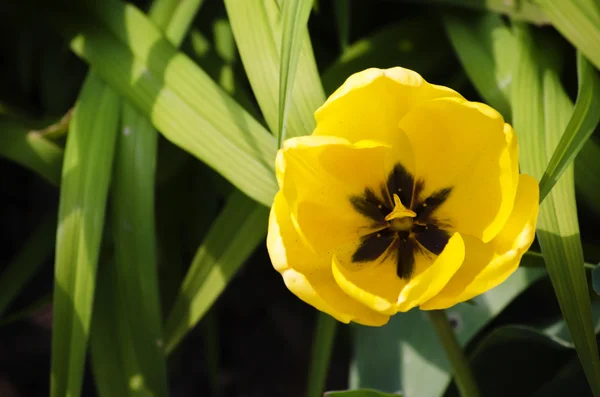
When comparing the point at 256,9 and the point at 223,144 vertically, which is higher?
the point at 256,9

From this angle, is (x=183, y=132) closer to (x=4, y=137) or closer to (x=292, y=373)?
(x=4, y=137)

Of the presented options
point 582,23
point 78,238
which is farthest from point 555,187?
point 78,238

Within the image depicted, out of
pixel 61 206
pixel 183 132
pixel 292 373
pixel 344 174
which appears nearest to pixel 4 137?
pixel 61 206

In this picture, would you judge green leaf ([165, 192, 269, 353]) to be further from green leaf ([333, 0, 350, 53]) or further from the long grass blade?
green leaf ([333, 0, 350, 53])

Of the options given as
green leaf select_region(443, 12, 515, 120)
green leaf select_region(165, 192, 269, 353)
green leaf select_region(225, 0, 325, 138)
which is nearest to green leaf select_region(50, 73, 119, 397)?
green leaf select_region(165, 192, 269, 353)

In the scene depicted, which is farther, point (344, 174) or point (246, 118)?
point (246, 118)

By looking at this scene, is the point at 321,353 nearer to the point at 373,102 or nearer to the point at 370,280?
the point at 370,280
